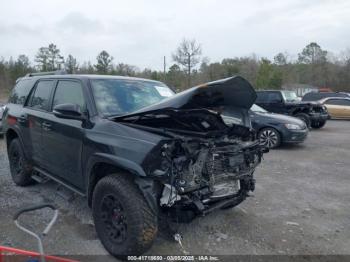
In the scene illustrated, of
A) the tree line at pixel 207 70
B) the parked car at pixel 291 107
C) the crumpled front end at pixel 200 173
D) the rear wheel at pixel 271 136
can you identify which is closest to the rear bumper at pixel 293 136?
the rear wheel at pixel 271 136

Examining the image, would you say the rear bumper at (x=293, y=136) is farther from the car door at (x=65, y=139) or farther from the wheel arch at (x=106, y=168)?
the wheel arch at (x=106, y=168)

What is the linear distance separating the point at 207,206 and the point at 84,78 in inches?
84.9

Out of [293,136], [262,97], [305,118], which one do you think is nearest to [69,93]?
[293,136]

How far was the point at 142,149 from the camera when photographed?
3.07m

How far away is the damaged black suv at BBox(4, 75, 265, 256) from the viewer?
309cm

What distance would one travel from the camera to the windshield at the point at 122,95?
12.8 feet

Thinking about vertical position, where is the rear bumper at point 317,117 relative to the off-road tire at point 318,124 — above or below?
above

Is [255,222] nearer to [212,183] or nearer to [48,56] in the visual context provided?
[212,183]

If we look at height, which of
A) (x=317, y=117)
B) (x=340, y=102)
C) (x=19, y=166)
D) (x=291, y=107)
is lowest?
(x=317, y=117)

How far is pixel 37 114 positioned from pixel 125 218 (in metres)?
2.48

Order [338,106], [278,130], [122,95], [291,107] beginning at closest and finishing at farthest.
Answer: [122,95] → [278,130] → [291,107] → [338,106]

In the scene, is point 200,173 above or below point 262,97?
below

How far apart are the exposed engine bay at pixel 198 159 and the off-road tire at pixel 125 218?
0.71ft

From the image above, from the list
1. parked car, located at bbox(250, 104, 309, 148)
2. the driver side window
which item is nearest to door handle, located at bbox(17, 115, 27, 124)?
parked car, located at bbox(250, 104, 309, 148)
